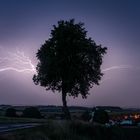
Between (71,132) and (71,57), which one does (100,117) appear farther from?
(71,132)

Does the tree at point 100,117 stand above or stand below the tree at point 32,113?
below

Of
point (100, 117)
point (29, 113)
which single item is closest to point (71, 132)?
point (100, 117)

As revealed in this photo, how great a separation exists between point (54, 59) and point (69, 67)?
7.62 ft

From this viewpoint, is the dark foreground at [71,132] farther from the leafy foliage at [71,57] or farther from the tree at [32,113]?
the tree at [32,113]

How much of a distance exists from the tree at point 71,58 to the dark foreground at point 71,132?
1898cm

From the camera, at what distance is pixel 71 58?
65.9 m

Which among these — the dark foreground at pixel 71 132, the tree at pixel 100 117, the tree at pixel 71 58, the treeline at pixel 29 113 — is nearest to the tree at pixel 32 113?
the treeline at pixel 29 113

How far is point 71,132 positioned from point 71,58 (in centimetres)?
3081

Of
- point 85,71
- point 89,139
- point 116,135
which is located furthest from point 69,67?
point 89,139

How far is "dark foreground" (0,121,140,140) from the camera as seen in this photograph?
93.1 ft

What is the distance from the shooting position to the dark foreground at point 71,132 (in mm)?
28375

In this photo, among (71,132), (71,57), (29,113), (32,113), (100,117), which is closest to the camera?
(71,132)

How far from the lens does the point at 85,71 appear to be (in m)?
65.7

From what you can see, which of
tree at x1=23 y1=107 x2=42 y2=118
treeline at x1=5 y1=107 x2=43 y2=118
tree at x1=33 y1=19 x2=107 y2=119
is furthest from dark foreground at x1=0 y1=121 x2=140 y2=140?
treeline at x1=5 y1=107 x2=43 y2=118
